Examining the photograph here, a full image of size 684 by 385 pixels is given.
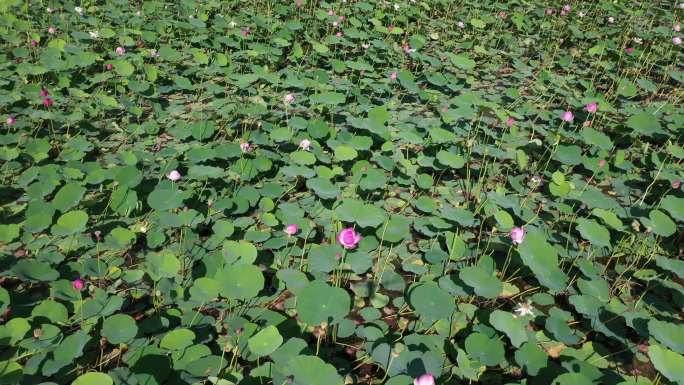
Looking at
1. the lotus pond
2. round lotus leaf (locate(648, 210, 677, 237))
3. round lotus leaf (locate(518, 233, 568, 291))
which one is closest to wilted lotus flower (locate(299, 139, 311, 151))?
the lotus pond

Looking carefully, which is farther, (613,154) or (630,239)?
(613,154)

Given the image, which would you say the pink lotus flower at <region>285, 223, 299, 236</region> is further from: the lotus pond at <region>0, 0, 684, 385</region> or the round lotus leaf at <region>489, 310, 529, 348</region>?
the round lotus leaf at <region>489, 310, 529, 348</region>

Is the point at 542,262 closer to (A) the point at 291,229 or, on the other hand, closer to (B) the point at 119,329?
(A) the point at 291,229

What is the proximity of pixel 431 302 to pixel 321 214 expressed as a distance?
2.53 feet

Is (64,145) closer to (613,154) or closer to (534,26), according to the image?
(613,154)

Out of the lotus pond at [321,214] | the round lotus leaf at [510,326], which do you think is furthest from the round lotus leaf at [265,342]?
the round lotus leaf at [510,326]

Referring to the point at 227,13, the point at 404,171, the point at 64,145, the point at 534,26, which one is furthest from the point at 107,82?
the point at 534,26

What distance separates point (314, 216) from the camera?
2217 millimetres

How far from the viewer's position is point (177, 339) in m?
1.52

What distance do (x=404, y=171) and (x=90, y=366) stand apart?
5.66ft

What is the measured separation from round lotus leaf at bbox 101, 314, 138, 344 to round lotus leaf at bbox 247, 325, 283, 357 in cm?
39

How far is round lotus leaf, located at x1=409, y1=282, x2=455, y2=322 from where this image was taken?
1595 millimetres

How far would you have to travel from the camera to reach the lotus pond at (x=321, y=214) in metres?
1.55

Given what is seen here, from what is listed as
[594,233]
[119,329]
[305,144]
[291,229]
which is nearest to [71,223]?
[119,329]
